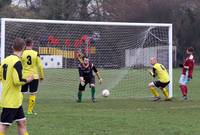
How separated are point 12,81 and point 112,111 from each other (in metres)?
7.06

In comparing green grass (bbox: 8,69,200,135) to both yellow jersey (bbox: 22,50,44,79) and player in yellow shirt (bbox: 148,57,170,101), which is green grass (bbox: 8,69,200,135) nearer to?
player in yellow shirt (bbox: 148,57,170,101)

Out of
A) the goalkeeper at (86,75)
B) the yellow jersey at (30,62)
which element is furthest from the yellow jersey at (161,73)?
the yellow jersey at (30,62)

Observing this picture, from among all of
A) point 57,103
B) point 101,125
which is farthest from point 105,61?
point 101,125

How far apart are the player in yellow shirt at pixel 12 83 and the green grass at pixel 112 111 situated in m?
2.33

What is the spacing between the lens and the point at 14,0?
235ft

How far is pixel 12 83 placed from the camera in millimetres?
9273

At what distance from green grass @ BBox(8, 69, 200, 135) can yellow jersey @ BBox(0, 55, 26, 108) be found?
2.39 metres

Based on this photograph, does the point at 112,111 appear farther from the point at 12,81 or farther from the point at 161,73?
the point at 12,81

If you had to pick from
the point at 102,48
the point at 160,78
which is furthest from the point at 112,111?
the point at 102,48

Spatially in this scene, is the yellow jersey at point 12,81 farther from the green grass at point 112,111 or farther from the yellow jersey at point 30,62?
the yellow jersey at point 30,62

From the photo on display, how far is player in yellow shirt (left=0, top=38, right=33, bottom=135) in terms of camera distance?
917cm

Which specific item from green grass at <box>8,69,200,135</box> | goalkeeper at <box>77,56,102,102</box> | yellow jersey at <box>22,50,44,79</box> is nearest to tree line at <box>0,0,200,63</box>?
green grass at <box>8,69,200,135</box>

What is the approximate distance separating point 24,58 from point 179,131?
5.37m

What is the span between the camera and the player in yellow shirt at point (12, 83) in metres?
9.17
